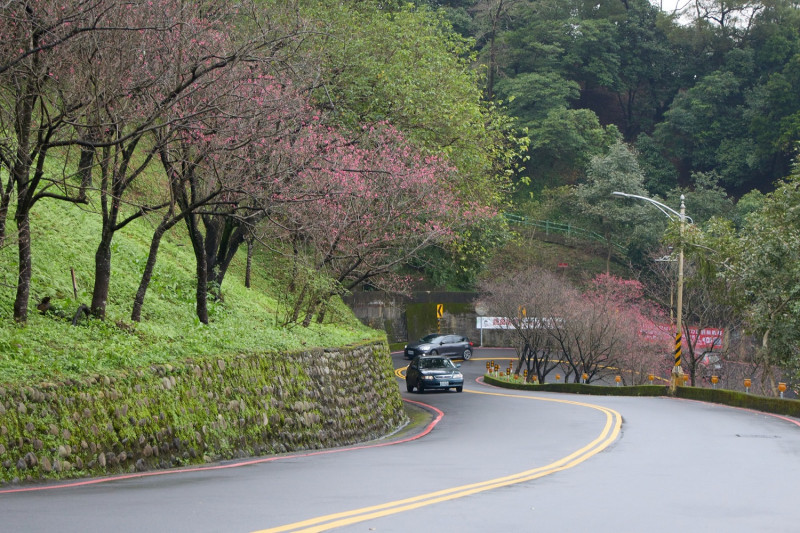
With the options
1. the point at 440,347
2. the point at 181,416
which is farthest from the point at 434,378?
the point at 181,416

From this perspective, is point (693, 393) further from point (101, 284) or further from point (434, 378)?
point (101, 284)

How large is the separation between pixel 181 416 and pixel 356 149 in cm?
1308

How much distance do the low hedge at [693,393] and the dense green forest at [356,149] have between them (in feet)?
9.57

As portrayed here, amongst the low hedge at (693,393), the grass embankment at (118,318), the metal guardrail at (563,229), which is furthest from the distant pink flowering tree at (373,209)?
the metal guardrail at (563,229)

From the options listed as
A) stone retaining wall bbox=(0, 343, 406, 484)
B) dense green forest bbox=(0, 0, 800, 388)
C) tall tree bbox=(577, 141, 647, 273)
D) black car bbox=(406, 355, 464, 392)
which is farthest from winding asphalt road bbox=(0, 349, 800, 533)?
tall tree bbox=(577, 141, 647, 273)

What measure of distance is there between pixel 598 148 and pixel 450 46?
38193 millimetres

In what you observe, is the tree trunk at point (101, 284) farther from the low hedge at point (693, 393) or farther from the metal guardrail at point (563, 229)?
the metal guardrail at point (563, 229)

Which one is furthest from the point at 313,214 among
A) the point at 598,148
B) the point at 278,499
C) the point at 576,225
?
the point at 598,148

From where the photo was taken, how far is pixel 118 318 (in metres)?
16.4

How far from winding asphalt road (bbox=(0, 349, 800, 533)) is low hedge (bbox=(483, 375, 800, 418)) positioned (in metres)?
6.27

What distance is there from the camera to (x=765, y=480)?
1089 centimetres

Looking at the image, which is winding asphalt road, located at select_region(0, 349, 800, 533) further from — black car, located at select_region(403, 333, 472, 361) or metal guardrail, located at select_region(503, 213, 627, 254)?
metal guardrail, located at select_region(503, 213, 627, 254)

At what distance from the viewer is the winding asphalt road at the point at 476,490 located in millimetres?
7465

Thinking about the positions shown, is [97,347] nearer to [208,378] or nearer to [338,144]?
[208,378]
